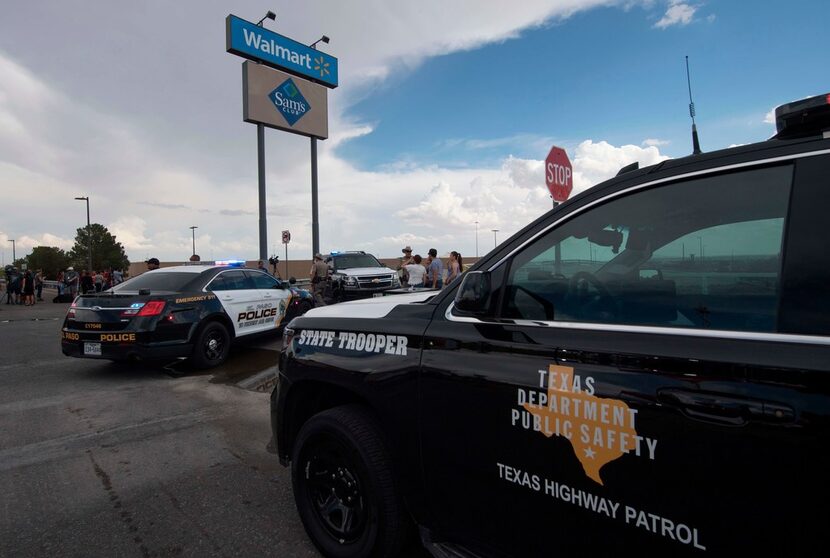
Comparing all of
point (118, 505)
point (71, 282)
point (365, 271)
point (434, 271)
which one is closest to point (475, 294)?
point (118, 505)

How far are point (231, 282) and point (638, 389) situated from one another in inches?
297

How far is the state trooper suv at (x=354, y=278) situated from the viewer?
15367 millimetres

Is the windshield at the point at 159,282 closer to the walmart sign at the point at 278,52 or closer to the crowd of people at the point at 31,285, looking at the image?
the walmart sign at the point at 278,52

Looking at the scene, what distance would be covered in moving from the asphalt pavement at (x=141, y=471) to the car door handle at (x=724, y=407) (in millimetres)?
1787

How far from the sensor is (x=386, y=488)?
2.24 metres

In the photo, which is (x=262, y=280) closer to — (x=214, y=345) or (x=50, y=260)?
(x=214, y=345)

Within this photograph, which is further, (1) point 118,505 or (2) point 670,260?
(1) point 118,505

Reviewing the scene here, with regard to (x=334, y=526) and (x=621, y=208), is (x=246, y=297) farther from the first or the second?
(x=621, y=208)

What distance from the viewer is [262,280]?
29.2 feet

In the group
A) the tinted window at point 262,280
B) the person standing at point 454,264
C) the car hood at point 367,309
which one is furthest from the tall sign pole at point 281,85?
the car hood at point 367,309

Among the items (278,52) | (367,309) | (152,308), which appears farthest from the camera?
(278,52)

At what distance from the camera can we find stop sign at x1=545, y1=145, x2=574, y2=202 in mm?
5457

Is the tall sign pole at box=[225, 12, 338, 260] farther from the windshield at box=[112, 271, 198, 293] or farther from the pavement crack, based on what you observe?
the pavement crack

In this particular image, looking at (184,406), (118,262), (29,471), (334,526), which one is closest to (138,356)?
(184,406)
